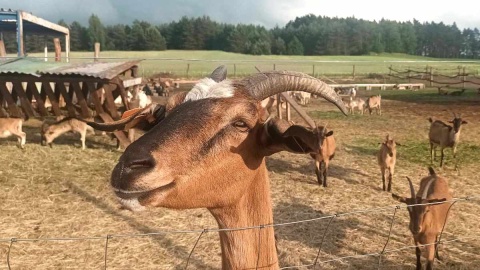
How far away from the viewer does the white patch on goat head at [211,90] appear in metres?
2.61

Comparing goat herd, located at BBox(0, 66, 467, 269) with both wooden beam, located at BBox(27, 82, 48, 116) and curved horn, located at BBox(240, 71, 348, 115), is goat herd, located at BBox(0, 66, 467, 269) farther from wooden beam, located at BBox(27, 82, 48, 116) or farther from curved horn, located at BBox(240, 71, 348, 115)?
wooden beam, located at BBox(27, 82, 48, 116)

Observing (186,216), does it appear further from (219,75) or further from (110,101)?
(110,101)

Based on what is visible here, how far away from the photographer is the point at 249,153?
2.65 metres

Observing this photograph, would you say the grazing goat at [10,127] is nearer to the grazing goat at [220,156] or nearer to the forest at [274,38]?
the grazing goat at [220,156]

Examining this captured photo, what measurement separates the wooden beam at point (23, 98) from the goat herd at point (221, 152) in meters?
10.1

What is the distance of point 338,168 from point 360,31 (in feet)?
332

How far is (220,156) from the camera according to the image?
2479 mm

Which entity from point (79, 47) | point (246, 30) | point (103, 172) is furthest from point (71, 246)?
point (246, 30)

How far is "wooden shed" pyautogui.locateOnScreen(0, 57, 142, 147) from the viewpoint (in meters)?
10.7

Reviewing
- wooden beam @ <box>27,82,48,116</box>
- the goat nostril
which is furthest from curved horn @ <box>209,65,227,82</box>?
wooden beam @ <box>27,82,48,116</box>

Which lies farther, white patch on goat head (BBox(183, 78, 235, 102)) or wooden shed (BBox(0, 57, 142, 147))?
wooden shed (BBox(0, 57, 142, 147))

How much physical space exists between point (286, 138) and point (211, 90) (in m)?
0.58

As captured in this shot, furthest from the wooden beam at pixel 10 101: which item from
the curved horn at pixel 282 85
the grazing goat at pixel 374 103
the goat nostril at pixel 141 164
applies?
the grazing goat at pixel 374 103

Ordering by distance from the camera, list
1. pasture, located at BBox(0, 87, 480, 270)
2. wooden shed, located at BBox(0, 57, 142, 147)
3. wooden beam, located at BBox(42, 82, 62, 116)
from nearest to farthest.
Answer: pasture, located at BBox(0, 87, 480, 270), wooden shed, located at BBox(0, 57, 142, 147), wooden beam, located at BBox(42, 82, 62, 116)
